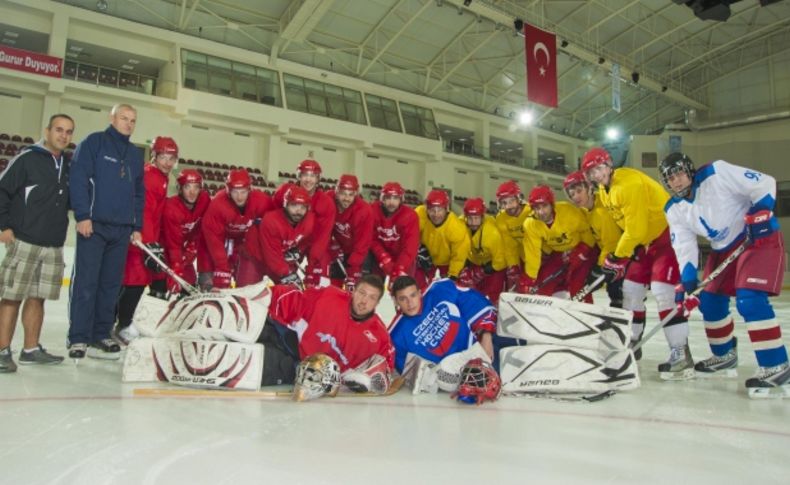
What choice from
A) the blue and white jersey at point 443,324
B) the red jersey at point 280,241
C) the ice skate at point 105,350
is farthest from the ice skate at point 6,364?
the blue and white jersey at point 443,324

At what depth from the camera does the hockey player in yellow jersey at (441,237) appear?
4688 millimetres

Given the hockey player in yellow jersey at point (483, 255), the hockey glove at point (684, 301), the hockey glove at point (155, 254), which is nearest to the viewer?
the hockey glove at point (684, 301)

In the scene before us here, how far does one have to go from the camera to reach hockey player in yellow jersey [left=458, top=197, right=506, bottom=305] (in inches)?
190

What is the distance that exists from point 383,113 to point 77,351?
58.5 ft

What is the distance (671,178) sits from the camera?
10.2 ft

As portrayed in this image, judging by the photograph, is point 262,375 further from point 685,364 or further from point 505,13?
point 505,13

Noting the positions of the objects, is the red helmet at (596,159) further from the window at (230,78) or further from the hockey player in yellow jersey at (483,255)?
the window at (230,78)

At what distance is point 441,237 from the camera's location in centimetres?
474

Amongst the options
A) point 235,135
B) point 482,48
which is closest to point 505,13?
point 482,48

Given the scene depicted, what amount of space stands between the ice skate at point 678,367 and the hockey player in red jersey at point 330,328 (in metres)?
1.66

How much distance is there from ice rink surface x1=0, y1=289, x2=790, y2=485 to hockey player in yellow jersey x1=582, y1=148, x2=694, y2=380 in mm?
649

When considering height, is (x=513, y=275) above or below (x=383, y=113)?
below

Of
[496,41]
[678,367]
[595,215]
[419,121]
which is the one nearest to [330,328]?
[678,367]

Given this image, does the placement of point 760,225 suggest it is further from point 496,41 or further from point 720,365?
point 496,41
